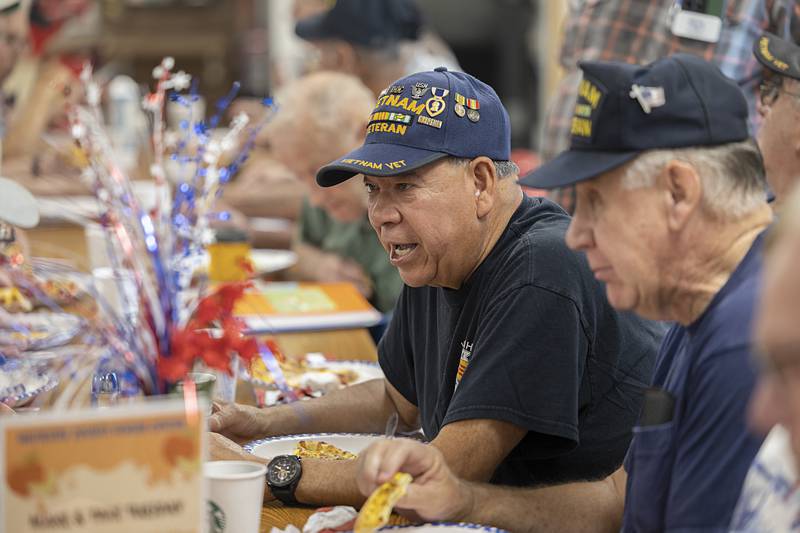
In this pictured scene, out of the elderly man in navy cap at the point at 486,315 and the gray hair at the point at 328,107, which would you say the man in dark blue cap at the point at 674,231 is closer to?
the elderly man in navy cap at the point at 486,315

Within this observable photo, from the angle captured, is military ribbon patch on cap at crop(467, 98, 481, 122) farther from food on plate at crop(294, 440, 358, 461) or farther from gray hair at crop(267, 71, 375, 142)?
gray hair at crop(267, 71, 375, 142)

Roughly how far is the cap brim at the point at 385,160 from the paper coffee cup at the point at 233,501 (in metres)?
0.59

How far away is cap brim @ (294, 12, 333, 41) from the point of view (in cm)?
453

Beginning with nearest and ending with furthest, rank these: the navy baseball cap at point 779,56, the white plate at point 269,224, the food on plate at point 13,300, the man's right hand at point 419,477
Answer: the man's right hand at point 419,477
the navy baseball cap at point 779,56
the food on plate at point 13,300
the white plate at point 269,224

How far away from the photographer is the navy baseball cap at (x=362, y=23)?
4.45 meters

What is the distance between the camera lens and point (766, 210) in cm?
145

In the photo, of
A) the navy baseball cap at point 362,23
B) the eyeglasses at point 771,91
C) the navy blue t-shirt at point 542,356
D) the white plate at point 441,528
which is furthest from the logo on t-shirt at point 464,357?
the navy baseball cap at point 362,23

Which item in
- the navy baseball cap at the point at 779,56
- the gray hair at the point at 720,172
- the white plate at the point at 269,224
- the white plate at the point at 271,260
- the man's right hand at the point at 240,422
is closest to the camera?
the gray hair at the point at 720,172

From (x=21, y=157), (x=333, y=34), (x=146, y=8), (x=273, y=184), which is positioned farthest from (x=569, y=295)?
(x=146, y=8)

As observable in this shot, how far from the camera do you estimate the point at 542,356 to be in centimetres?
172

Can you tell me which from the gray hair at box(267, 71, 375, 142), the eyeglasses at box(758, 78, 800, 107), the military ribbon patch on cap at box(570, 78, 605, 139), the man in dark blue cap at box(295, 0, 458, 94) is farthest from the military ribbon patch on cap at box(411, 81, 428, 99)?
the man in dark blue cap at box(295, 0, 458, 94)

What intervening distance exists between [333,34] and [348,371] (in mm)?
2271

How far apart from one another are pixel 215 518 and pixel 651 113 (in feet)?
2.45

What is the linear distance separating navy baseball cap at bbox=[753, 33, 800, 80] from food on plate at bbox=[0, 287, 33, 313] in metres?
1.69
